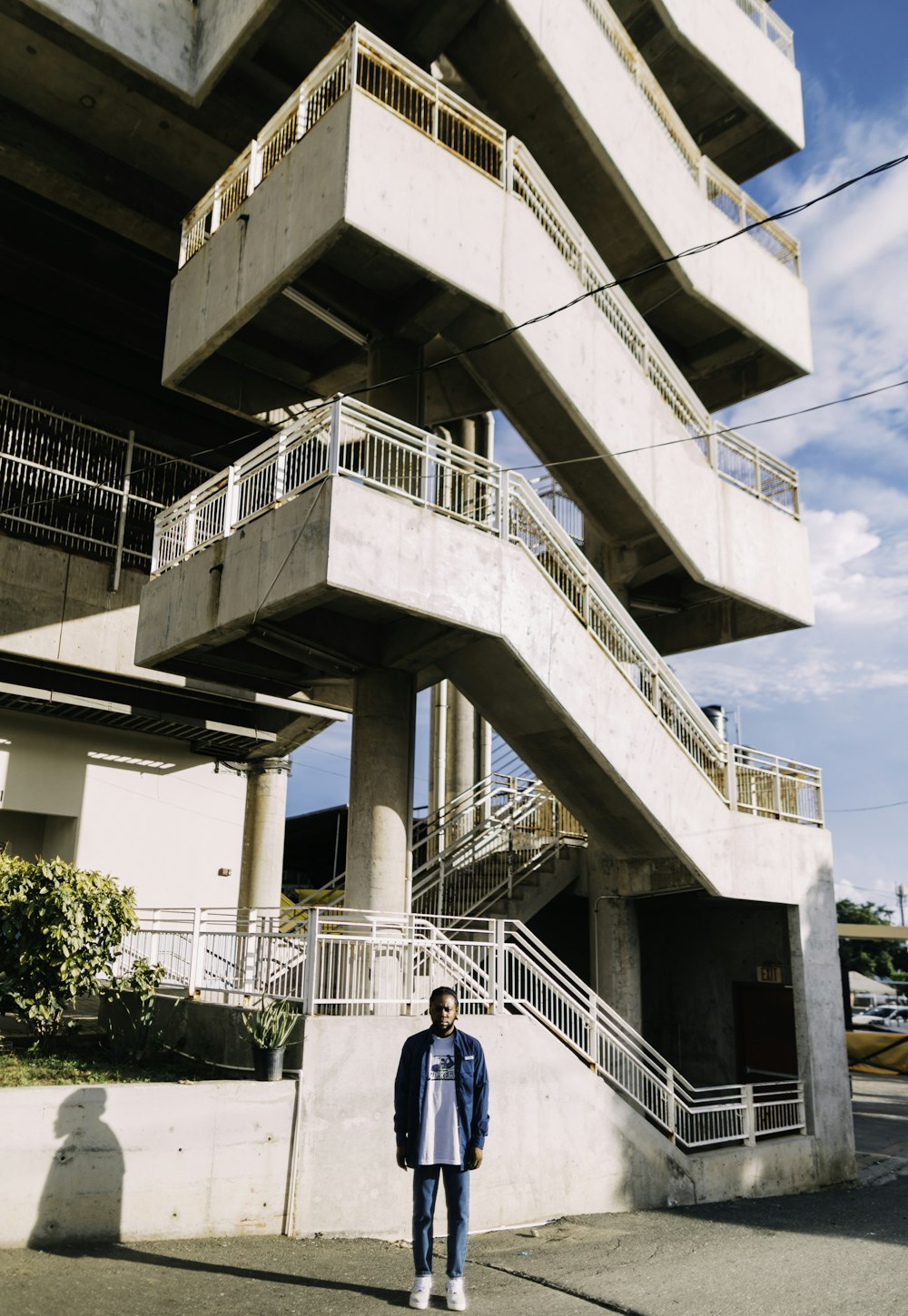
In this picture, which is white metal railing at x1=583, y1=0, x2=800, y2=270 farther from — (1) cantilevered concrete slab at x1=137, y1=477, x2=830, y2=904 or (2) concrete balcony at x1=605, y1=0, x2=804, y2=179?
(1) cantilevered concrete slab at x1=137, y1=477, x2=830, y2=904

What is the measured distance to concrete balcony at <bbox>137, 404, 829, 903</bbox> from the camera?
11.3 m

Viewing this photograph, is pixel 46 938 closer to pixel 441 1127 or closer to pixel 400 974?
pixel 400 974

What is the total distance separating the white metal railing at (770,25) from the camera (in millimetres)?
22594

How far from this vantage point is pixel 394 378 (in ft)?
46.0

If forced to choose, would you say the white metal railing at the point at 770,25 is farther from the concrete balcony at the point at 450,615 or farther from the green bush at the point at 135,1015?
the green bush at the point at 135,1015

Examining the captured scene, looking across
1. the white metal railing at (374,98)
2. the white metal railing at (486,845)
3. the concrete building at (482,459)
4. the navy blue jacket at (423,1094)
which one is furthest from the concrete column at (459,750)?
the navy blue jacket at (423,1094)

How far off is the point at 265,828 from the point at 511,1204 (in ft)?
38.2

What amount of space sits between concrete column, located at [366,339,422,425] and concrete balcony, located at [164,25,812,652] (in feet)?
0.61

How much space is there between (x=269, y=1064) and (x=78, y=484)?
11.3 meters

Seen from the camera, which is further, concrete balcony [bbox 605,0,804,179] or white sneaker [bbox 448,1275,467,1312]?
concrete balcony [bbox 605,0,804,179]

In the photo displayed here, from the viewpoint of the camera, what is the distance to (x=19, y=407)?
16.9 m

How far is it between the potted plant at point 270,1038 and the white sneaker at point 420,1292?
2866 mm

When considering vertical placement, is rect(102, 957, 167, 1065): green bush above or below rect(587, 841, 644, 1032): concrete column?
below

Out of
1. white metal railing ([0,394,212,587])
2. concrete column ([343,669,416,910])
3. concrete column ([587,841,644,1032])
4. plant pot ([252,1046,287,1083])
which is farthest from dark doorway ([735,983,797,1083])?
white metal railing ([0,394,212,587])
